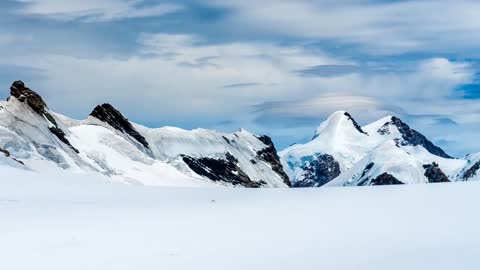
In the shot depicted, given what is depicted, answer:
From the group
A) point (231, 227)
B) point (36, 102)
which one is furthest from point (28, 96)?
point (231, 227)

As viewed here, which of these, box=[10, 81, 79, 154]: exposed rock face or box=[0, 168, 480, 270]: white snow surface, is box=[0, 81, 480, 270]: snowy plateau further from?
box=[10, 81, 79, 154]: exposed rock face

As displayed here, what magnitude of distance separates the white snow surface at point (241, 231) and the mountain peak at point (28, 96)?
11648 centimetres

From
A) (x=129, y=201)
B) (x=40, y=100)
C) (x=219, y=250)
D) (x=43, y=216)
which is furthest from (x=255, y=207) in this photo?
(x=40, y=100)

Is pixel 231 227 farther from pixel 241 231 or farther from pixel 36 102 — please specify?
pixel 36 102

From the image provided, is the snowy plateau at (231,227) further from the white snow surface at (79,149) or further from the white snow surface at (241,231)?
the white snow surface at (79,149)

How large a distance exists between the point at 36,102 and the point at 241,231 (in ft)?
432

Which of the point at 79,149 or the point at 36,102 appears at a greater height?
the point at 36,102

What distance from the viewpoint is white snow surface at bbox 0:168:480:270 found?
12.7 m

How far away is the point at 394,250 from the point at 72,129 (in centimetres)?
15703

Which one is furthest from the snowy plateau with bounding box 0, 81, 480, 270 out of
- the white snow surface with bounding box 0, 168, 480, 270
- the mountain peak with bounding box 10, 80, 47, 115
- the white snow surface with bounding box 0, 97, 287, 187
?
the mountain peak with bounding box 10, 80, 47, 115

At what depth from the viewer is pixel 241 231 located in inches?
639

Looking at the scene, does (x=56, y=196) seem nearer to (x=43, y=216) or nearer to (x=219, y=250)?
(x=43, y=216)

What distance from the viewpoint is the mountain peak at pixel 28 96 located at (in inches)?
5404

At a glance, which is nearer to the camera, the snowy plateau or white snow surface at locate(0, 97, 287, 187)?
the snowy plateau
